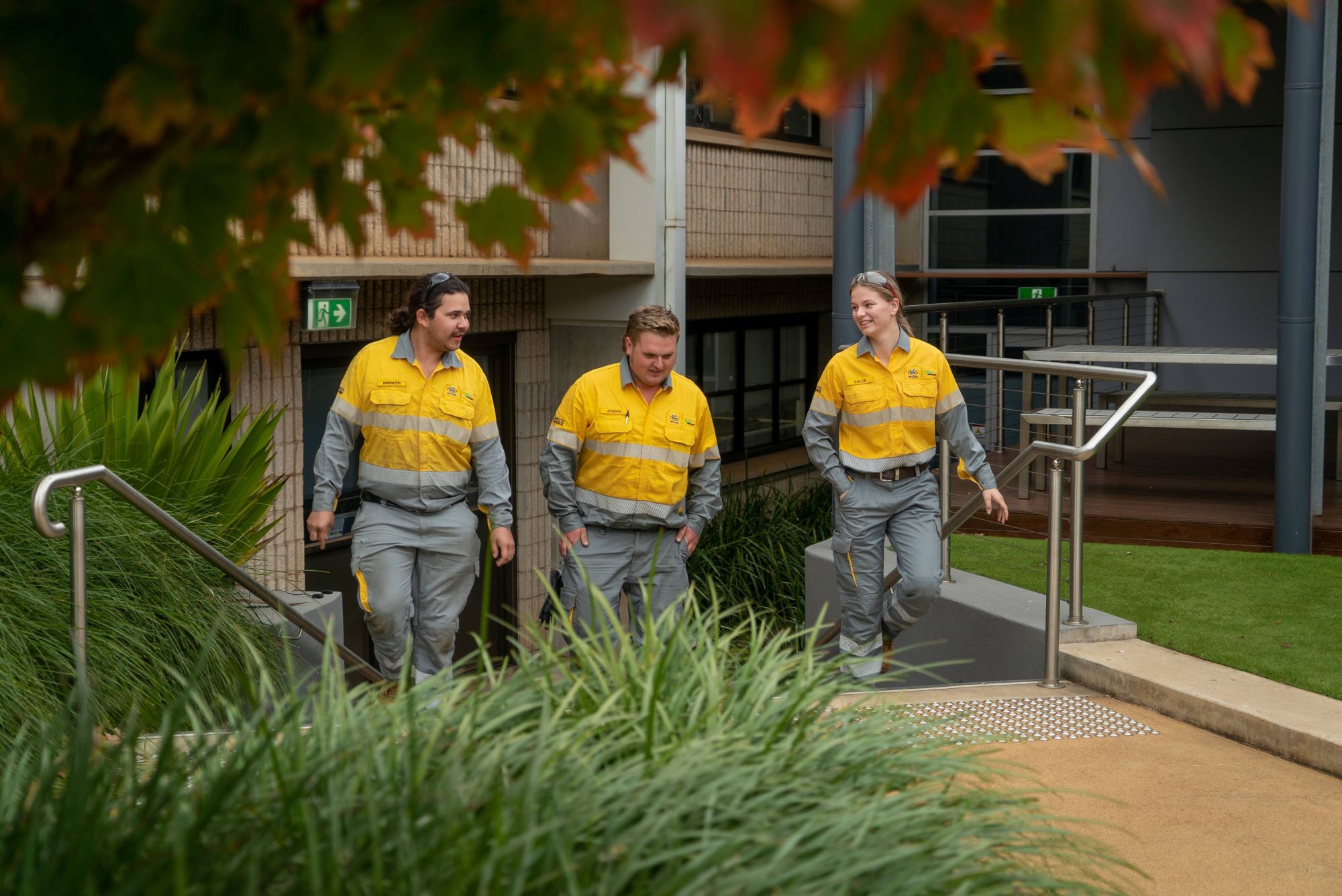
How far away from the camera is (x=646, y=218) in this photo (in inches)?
407

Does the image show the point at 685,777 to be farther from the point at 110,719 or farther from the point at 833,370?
the point at 833,370

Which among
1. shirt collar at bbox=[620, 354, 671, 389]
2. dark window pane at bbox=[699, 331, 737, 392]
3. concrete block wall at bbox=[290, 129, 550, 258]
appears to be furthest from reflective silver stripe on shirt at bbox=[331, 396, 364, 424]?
dark window pane at bbox=[699, 331, 737, 392]

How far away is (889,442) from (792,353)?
8374 millimetres

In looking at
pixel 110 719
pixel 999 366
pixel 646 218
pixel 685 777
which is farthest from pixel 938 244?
pixel 685 777

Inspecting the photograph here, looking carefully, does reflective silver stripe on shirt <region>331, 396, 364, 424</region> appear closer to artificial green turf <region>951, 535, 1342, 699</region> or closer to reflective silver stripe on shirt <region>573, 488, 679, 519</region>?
reflective silver stripe on shirt <region>573, 488, 679, 519</region>

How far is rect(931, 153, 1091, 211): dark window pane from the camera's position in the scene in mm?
15023

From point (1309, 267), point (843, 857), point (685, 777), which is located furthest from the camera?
point (1309, 267)

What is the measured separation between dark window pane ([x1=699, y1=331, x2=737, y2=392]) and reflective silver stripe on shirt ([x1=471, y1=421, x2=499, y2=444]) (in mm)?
7078

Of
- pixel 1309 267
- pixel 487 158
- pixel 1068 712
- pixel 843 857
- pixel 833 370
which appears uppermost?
pixel 487 158

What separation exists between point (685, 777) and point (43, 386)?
4.69ft

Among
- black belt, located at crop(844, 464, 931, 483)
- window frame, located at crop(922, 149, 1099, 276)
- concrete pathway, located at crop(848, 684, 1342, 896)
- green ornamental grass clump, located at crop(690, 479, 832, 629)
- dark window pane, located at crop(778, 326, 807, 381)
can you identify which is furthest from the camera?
window frame, located at crop(922, 149, 1099, 276)

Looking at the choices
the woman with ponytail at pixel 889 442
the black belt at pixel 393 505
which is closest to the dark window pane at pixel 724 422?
the woman with ponytail at pixel 889 442

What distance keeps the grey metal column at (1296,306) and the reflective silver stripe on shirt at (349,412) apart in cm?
515

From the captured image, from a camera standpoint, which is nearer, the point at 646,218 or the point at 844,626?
the point at 844,626
